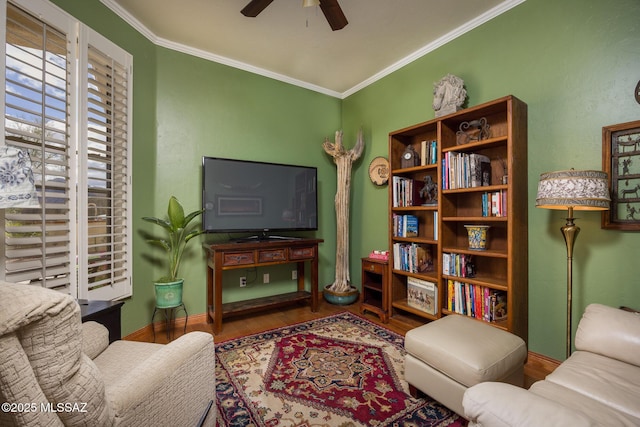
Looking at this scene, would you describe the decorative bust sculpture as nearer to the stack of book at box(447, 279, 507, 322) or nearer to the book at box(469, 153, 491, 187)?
the book at box(469, 153, 491, 187)

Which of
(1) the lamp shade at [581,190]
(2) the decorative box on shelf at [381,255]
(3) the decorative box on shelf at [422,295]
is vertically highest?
(1) the lamp shade at [581,190]

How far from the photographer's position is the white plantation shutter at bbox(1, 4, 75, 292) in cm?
150

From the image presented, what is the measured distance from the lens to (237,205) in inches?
111

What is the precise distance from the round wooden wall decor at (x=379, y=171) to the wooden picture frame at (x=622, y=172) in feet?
6.05

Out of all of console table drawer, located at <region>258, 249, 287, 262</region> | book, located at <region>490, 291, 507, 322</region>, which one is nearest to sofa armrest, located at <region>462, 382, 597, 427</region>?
book, located at <region>490, 291, 507, 322</region>

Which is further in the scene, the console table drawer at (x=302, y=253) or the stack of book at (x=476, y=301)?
the console table drawer at (x=302, y=253)

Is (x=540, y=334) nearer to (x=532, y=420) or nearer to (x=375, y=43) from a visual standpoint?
(x=532, y=420)

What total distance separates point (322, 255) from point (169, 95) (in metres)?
2.54

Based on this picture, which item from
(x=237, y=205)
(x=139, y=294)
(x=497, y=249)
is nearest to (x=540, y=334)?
(x=497, y=249)

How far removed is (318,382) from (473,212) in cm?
188

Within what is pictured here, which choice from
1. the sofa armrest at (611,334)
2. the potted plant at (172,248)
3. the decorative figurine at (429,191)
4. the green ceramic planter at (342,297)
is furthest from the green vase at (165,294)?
the sofa armrest at (611,334)

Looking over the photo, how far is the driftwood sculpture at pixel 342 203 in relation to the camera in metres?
3.42

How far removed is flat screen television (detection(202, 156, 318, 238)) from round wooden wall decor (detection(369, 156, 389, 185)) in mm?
755

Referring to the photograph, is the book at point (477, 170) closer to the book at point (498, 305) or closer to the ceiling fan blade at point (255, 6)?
the book at point (498, 305)
